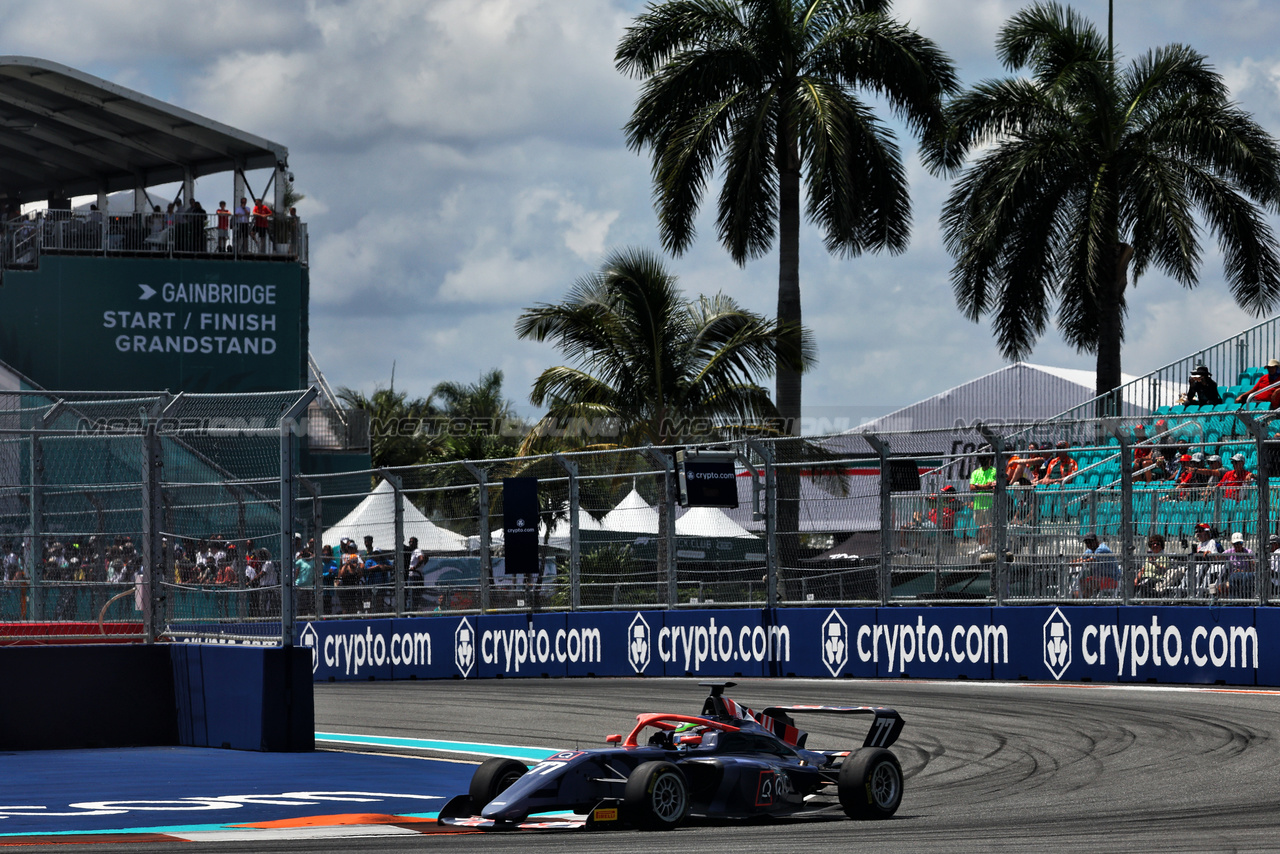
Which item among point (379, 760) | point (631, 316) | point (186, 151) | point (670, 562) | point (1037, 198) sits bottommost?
point (379, 760)

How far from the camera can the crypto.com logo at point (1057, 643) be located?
16.3 meters

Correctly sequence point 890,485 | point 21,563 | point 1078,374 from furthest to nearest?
point 1078,374 < point 890,485 < point 21,563

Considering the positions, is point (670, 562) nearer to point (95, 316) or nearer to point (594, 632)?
point (594, 632)

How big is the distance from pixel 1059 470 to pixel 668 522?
469cm

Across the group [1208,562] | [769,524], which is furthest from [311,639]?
[1208,562]

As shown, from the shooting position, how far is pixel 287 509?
11820 mm

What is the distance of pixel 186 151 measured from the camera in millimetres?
38969

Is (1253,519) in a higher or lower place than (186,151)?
lower

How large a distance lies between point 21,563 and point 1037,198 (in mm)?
20193

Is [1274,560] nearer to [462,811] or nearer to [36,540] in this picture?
[462,811]

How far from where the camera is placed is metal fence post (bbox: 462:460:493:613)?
1988 centimetres

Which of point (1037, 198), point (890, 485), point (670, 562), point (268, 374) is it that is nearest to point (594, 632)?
point (670, 562)

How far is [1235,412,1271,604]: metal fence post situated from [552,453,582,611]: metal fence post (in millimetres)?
7919

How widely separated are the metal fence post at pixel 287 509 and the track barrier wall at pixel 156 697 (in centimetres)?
24
